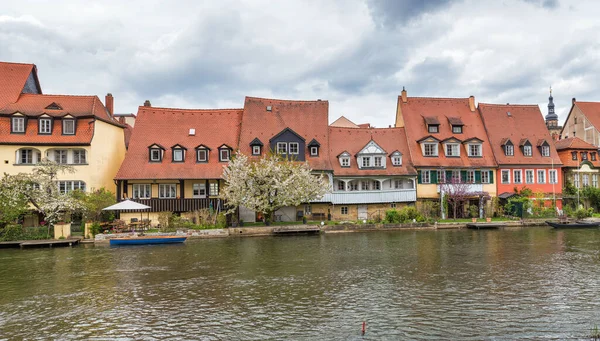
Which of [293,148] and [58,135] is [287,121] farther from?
[58,135]

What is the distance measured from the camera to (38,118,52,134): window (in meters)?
37.4

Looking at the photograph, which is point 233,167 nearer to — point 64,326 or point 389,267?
point 389,267

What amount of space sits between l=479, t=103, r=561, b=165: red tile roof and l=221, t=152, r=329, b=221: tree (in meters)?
23.7

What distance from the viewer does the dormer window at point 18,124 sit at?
121 ft

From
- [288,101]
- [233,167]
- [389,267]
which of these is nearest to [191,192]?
[233,167]

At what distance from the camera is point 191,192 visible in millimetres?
39062

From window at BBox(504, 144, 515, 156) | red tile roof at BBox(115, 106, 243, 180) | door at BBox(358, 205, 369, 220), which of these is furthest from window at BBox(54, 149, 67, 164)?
window at BBox(504, 144, 515, 156)

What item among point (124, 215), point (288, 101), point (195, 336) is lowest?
point (195, 336)

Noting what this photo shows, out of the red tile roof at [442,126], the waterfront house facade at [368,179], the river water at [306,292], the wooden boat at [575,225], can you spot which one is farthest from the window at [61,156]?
the wooden boat at [575,225]

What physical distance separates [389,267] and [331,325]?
900 centimetres

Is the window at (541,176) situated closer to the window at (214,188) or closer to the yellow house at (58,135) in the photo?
the window at (214,188)

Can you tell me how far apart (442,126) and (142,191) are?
3297 cm

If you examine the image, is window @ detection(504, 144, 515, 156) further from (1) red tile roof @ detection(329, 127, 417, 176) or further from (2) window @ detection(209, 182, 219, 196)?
(2) window @ detection(209, 182, 219, 196)

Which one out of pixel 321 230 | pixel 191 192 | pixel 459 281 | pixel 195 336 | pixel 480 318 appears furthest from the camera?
pixel 191 192
